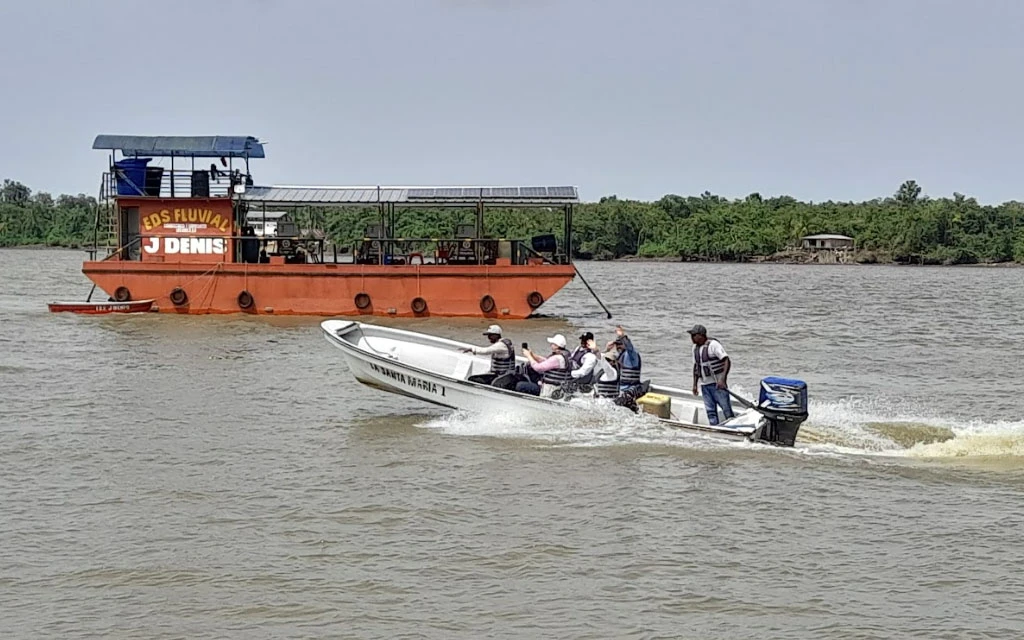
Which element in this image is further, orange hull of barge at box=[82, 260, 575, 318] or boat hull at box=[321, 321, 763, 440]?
orange hull of barge at box=[82, 260, 575, 318]

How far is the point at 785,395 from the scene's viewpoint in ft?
46.8

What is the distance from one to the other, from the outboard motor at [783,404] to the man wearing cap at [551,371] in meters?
2.63

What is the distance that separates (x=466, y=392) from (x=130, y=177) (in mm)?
20023

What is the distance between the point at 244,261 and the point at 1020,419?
815 inches

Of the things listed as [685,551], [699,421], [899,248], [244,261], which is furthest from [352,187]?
[899,248]

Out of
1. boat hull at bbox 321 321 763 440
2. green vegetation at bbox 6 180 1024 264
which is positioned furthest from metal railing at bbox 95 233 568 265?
green vegetation at bbox 6 180 1024 264

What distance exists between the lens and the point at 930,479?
13.3 meters

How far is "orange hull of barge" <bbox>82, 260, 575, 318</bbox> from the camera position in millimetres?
30906

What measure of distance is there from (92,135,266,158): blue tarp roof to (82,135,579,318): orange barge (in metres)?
0.03

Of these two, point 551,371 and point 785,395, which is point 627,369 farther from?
point 785,395

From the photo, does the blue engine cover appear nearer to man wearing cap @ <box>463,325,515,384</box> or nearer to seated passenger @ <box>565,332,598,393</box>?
seated passenger @ <box>565,332,598,393</box>

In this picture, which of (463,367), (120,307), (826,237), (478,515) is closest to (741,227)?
(826,237)

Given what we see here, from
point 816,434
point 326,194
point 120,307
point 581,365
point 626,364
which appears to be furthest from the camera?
point 326,194

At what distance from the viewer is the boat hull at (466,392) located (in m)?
15.0
